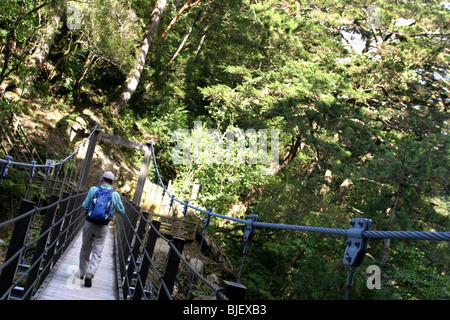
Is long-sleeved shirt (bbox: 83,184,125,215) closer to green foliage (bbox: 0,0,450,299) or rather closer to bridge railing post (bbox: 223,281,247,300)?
bridge railing post (bbox: 223,281,247,300)

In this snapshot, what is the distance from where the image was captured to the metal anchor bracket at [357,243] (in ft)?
3.55

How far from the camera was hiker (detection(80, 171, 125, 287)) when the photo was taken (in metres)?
3.35

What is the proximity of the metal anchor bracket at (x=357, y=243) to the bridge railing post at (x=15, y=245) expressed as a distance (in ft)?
4.45

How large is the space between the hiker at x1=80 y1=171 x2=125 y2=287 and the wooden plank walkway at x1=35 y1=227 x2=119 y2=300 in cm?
11

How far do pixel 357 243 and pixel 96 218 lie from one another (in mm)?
2619

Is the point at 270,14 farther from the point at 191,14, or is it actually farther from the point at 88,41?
the point at 88,41

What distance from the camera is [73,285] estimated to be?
3.28m

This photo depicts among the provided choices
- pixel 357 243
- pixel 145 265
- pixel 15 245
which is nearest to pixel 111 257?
pixel 145 265

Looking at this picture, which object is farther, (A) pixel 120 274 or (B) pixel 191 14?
(B) pixel 191 14

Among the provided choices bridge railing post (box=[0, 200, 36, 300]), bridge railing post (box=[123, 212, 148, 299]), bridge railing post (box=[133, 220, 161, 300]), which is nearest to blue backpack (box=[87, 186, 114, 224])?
bridge railing post (box=[123, 212, 148, 299])

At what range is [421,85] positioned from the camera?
1070 centimetres

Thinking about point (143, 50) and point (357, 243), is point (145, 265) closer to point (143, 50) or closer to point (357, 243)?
point (357, 243)
